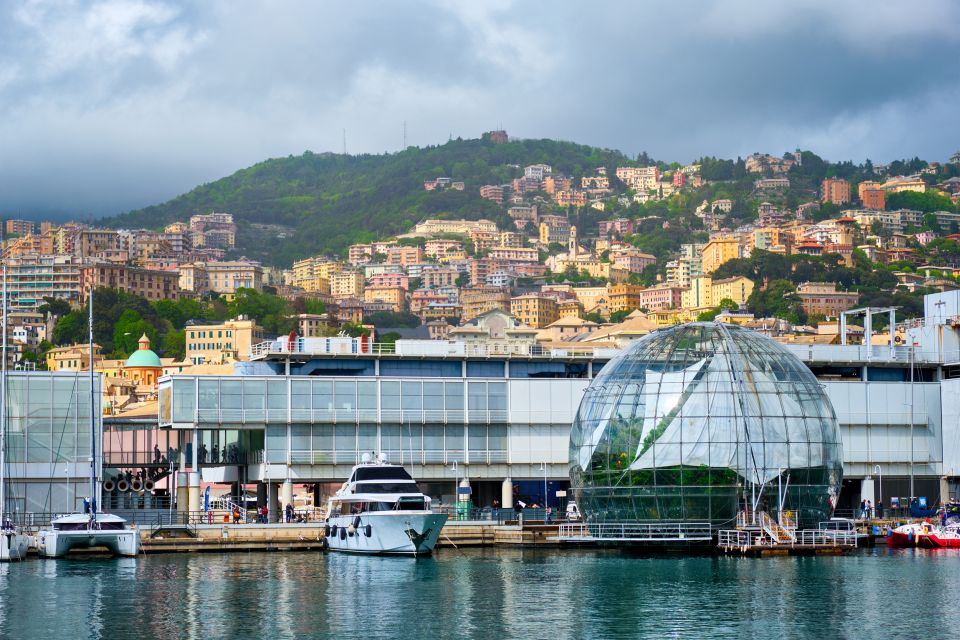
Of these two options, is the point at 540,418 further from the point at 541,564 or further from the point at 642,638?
the point at 642,638

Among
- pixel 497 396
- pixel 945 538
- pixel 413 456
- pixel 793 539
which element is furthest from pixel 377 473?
pixel 945 538

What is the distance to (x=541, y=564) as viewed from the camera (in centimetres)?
6769

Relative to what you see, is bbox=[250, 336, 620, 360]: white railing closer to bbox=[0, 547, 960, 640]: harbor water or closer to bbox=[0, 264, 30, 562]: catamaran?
bbox=[0, 264, 30, 562]: catamaran

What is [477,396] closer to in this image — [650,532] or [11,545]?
[650,532]

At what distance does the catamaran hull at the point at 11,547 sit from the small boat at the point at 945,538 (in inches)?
1710

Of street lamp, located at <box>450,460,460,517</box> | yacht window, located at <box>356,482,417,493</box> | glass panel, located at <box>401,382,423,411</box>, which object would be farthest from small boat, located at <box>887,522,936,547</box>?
glass panel, located at <box>401,382,423,411</box>

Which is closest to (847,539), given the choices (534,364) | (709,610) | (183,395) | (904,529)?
(904,529)

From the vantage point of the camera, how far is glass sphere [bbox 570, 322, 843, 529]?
2746 inches

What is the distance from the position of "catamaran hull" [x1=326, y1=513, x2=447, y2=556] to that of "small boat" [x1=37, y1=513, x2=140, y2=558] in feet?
34.2

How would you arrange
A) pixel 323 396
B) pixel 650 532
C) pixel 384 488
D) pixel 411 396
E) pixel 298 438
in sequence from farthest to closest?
pixel 411 396
pixel 323 396
pixel 298 438
pixel 384 488
pixel 650 532

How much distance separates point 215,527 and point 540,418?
22.1m

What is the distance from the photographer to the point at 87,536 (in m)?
72.0

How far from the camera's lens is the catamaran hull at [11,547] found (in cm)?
7094

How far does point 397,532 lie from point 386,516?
0.88 meters
